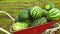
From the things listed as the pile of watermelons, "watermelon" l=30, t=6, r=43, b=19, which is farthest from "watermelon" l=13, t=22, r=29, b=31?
"watermelon" l=30, t=6, r=43, b=19

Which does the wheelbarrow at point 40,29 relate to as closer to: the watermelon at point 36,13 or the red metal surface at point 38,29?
the red metal surface at point 38,29

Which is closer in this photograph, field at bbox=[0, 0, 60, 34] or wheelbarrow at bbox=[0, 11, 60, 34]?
wheelbarrow at bbox=[0, 11, 60, 34]

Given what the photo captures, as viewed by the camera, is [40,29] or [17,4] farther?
[17,4]

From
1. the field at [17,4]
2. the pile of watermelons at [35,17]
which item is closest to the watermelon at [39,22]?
the pile of watermelons at [35,17]

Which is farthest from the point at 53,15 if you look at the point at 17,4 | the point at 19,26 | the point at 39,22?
the point at 17,4

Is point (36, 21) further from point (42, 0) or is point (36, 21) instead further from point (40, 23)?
point (42, 0)

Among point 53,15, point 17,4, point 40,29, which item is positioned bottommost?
point 17,4

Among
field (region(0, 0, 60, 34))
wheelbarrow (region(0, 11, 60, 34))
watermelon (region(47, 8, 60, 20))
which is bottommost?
field (region(0, 0, 60, 34))

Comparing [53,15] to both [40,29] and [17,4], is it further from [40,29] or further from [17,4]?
[17,4]

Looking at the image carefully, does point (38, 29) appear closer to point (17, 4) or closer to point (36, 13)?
point (36, 13)

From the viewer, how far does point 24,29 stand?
1786 mm

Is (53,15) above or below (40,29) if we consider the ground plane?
above

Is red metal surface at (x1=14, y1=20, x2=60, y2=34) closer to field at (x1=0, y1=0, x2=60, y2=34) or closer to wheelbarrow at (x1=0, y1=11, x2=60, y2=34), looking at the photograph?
wheelbarrow at (x1=0, y1=11, x2=60, y2=34)

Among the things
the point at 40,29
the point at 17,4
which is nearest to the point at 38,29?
the point at 40,29
